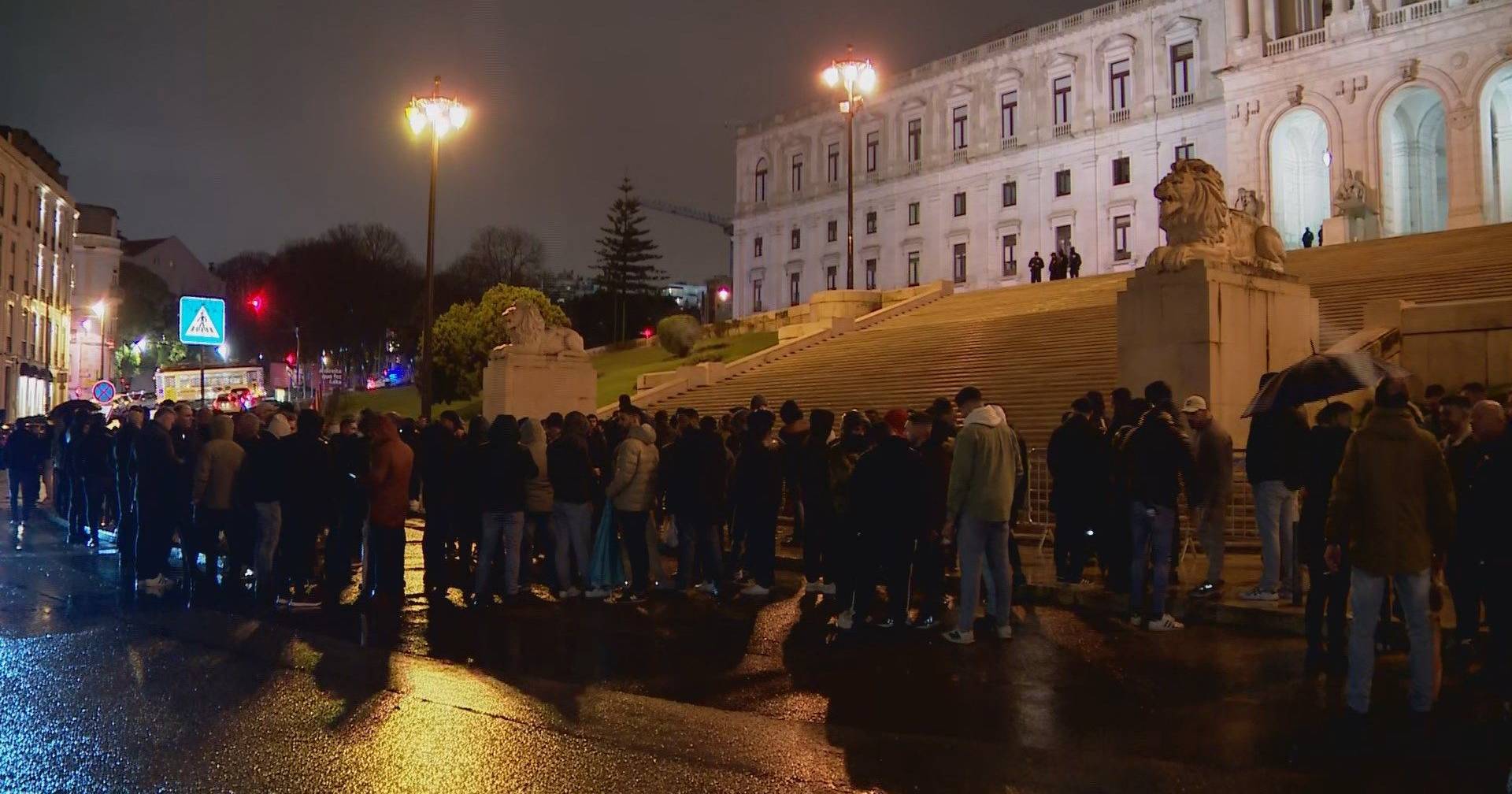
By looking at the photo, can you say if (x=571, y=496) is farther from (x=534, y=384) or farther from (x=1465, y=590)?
(x=534, y=384)

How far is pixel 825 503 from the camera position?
1022 centimetres

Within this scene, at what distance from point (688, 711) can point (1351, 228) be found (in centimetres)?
4097

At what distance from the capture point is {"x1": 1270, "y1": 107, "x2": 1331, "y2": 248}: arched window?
45.5 meters

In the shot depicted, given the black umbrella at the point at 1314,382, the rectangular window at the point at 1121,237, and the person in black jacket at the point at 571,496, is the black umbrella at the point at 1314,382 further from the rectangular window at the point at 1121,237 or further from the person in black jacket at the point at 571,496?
the rectangular window at the point at 1121,237

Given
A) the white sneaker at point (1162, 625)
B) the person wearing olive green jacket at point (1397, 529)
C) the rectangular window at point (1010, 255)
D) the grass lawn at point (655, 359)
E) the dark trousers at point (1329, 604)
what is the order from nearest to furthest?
the person wearing olive green jacket at point (1397, 529) < the dark trousers at point (1329, 604) < the white sneaker at point (1162, 625) < the grass lawn at point (655, 359) < the rectangular window at point (1010, 255)

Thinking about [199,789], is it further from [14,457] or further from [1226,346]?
[14,457]

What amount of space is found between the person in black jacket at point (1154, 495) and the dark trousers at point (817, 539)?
2.58 m

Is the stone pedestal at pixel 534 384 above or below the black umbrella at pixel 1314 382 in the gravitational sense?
above

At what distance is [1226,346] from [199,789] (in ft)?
45.1

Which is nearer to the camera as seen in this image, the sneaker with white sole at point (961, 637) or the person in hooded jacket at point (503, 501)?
the sneaker with white sole at point (961, 637)

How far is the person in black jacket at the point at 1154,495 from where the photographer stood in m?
8.45

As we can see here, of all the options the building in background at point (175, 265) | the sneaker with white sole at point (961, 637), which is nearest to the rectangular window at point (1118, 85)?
the sneaker with white sole at point (961, 637)

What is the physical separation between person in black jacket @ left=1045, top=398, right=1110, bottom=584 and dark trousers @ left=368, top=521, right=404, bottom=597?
5.66 meters

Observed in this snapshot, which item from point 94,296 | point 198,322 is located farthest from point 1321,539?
point 94,296
